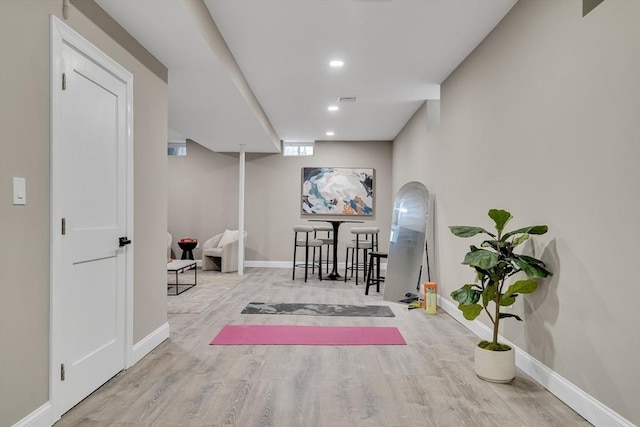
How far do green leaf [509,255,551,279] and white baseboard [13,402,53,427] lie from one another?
108 inches

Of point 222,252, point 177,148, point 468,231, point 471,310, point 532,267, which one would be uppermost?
point 177,148

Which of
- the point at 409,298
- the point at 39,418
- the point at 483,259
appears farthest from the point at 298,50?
the point at 39,418

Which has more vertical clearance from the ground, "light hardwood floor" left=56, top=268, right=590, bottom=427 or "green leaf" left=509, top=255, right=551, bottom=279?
"green leaf" left=509, top=255, right=551, bottom=279

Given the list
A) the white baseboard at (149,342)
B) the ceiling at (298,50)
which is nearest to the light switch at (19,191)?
the ceiling at (298,50)

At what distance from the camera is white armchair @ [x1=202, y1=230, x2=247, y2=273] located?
758 cm

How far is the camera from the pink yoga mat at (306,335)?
3.44 metres

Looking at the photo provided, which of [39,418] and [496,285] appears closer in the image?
[39,418]

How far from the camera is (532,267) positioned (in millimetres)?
2443

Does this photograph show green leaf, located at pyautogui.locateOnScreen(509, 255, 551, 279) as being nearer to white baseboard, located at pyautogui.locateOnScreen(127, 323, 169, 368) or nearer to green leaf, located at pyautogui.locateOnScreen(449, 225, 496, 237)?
green leaf, located at pyautogui.locateOnScreen(449, 225, 496, 237)

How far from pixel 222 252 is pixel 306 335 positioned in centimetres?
434

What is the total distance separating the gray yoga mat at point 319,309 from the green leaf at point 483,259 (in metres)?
2.03

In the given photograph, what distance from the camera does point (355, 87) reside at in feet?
16.1

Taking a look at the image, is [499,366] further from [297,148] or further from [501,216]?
[297,148]

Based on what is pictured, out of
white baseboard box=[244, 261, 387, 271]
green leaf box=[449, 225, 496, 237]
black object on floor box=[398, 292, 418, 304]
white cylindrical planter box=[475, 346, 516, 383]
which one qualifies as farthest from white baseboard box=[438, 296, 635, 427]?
white baseboard box=[244, 261, 387, 271]
